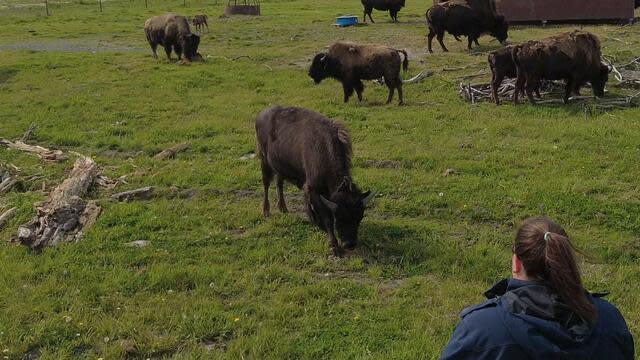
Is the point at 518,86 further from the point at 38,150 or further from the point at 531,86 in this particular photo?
the point at 38,150

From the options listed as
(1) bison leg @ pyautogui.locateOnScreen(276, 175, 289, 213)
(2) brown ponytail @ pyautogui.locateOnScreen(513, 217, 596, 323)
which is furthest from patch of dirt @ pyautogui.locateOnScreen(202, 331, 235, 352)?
(2) brown ponytail @ pyautogui.locateOnScreen(513, 217, 596, 323)

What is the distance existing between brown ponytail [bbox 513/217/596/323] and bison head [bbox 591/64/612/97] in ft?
35.6

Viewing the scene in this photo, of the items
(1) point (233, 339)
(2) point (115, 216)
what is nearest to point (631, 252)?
(1) point (233, 339)

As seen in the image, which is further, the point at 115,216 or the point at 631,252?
the point at 115,216

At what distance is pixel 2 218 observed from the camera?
26.1ft

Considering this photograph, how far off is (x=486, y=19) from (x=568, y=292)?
18000 millimetres

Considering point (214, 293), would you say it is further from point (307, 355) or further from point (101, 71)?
point (101, 71)

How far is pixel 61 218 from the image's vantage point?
7613 mm

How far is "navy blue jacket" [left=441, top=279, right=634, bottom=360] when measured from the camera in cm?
261

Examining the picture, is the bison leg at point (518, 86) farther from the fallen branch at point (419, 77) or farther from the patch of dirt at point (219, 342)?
the patch of dirt at point (219, 342)

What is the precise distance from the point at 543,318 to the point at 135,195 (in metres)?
6.99

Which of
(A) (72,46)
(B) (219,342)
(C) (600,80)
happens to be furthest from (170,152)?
(A) (72,46)

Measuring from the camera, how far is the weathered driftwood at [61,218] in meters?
7.21

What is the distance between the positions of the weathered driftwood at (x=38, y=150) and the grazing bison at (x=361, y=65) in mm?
6032
